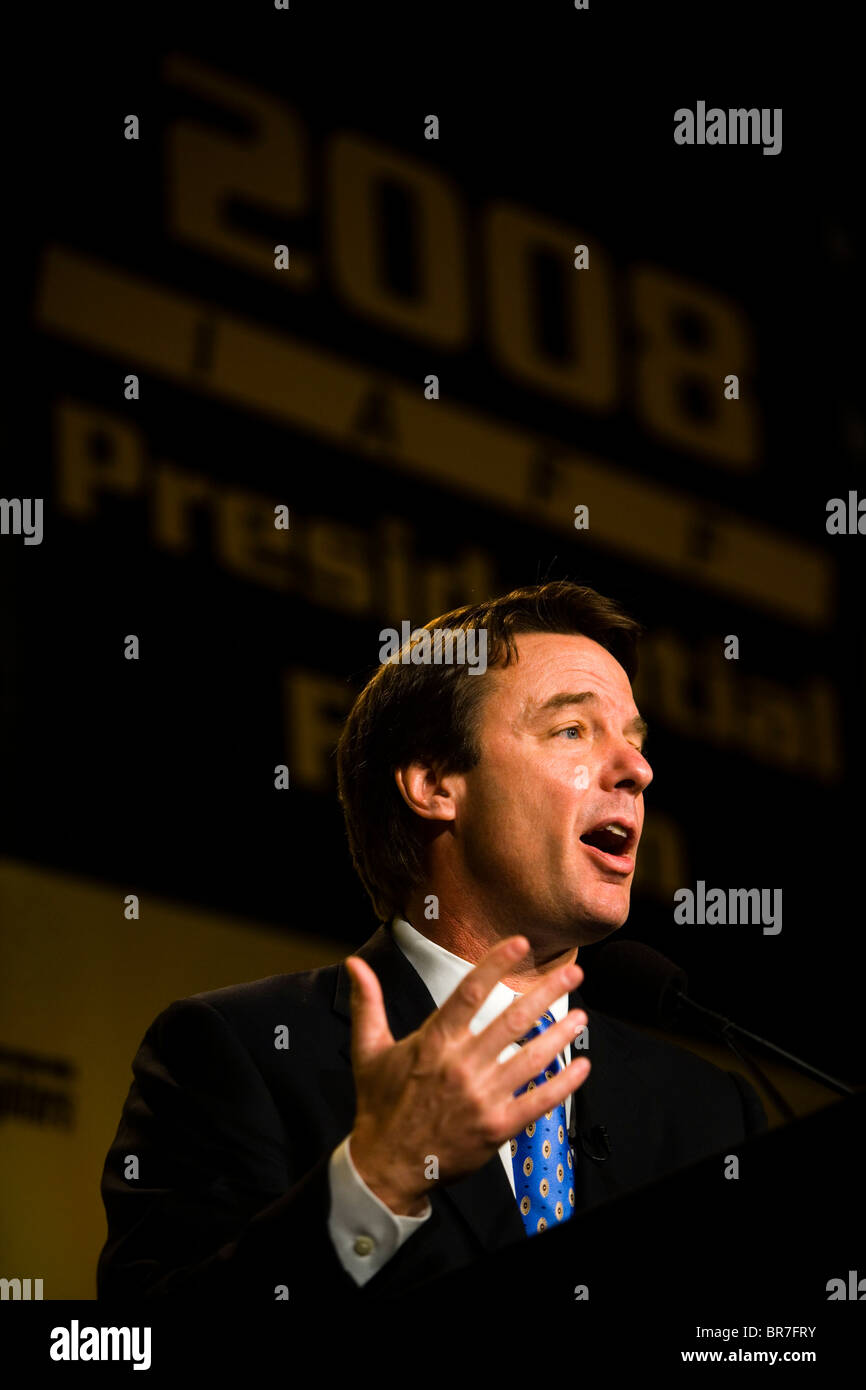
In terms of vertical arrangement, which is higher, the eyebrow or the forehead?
the forehead

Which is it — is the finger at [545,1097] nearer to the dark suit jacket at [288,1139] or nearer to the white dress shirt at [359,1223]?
the white dress shirt at [359,1223]

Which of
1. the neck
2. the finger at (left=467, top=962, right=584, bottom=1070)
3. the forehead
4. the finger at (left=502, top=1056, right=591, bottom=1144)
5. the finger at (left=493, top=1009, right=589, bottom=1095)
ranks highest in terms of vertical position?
the forehead

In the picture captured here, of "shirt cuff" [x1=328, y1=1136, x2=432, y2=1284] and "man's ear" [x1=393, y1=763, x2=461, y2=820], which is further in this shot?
"man's ear" [x1=393, y1=763, x2=461, y2=820]

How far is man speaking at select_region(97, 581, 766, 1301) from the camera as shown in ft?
4.37

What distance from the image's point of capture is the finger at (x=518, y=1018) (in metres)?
1.29

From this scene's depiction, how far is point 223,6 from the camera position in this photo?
12.3ft

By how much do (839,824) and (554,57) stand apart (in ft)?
6.78

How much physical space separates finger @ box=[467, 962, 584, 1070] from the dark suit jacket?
199 millimetres

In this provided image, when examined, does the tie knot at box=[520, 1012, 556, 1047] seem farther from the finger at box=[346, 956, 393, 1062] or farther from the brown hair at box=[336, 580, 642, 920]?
the finger at box=[346, 956, 393, 1062]

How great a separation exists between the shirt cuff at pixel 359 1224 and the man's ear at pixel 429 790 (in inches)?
34.3

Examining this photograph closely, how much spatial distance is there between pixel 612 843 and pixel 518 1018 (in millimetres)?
832

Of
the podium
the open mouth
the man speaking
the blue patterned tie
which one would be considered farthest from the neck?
the podium

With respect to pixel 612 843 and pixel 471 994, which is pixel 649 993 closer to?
pixel 612 843

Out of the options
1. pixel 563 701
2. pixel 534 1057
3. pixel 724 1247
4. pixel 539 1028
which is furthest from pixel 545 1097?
pixel 563 701
